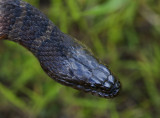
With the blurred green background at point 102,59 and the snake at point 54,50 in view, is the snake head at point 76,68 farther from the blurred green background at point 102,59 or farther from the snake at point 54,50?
the blurred green background at point 102,59

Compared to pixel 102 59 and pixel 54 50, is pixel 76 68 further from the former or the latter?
pixel 102 59

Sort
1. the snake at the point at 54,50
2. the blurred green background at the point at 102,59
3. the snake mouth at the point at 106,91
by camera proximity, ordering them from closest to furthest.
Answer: the snake at the point at 54,50 < the snake mouth at the point at 106,91 < the blurred green background at the point at 102,59

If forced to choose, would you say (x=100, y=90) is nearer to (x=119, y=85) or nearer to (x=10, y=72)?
(x=119, y=85)

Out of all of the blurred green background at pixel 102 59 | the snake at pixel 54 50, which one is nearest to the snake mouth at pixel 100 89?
the snake at pixel 54 50

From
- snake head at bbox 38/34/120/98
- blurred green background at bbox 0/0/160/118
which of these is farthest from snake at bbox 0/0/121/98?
blurred green background at bbox 0/0/160/118

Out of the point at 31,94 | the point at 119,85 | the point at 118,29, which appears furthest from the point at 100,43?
the point at 119,85

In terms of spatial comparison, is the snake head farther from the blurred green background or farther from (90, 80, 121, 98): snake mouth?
the blurred green background
